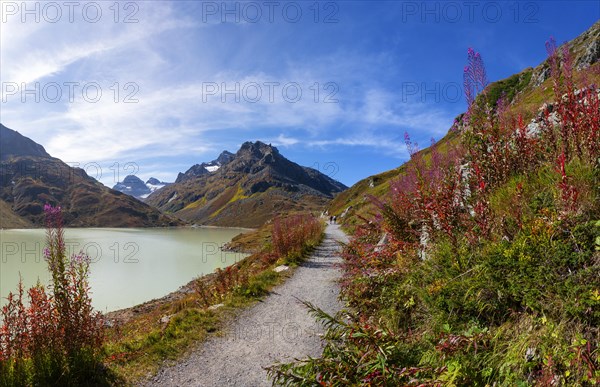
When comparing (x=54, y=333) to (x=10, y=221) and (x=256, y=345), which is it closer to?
(x=256, y=345)

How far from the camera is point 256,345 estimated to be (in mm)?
7414

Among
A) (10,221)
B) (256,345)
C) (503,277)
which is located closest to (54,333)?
(256,345)

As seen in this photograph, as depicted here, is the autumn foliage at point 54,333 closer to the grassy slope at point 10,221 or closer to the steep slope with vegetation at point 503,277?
the steep slope with vegetation at point 503,277

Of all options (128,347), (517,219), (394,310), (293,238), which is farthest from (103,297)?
(517,219)

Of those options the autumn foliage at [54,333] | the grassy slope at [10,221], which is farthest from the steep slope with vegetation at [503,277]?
the grassy slope at [10,221]

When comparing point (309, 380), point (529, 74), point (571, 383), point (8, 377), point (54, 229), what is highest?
point (529, 74)

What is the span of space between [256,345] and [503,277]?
511 cm

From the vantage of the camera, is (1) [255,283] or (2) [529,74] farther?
(2) [529,74]

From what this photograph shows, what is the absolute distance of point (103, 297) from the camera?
23594 mm

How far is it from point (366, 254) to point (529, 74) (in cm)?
10742

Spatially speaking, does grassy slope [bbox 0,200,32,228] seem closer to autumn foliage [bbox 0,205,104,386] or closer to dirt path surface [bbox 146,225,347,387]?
dirt path surface [bbox 146,225,347,387]

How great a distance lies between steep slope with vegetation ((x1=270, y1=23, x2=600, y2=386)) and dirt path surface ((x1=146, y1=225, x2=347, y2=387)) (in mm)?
1517

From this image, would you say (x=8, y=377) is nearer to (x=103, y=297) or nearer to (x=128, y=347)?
(x=128, y=347)

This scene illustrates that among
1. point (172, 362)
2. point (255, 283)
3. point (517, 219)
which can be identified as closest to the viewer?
point (517, 219)
